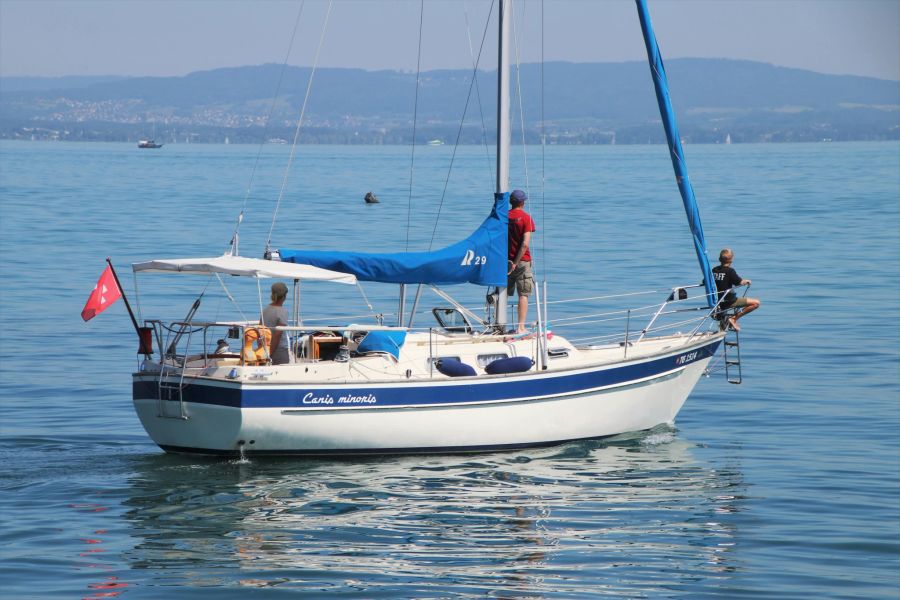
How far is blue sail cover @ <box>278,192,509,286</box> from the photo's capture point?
19500 millimetres

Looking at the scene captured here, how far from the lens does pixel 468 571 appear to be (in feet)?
48.1

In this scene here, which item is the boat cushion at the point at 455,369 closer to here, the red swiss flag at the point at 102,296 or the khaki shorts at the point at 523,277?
the khaki shorts at the point at 523,277

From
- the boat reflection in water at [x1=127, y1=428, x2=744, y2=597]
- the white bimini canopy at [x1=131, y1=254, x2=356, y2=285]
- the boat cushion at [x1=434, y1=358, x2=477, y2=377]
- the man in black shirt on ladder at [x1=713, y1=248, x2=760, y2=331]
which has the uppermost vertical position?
the white bimini canopy at [x1=131, y1=254, x2=356, y2=285]

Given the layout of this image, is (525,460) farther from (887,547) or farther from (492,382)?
(887,547)

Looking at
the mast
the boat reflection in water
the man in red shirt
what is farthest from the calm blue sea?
the mast

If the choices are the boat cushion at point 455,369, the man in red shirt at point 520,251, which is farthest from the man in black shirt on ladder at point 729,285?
the boat cushion at point 455,369

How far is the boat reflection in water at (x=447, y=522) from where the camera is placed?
14586 millimetres

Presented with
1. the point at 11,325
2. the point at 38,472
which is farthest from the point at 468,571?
the point at 11,325

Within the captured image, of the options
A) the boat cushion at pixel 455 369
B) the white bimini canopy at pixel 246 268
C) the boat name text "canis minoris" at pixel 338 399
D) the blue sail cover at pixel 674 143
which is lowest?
the boat name text "canis minoris" at pixel 338 399

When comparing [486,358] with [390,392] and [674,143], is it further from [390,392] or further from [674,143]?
[674,143]

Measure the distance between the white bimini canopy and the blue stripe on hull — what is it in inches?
60.6

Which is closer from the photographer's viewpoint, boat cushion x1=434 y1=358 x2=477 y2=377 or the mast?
boat cushion x1=434 y1=358 x2=477 y2=377

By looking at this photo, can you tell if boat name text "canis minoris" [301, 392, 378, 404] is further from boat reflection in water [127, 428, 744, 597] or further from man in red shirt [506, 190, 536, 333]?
man in red shirt [506, 190, 536, 333]

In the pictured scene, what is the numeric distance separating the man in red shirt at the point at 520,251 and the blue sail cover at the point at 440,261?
688mm
